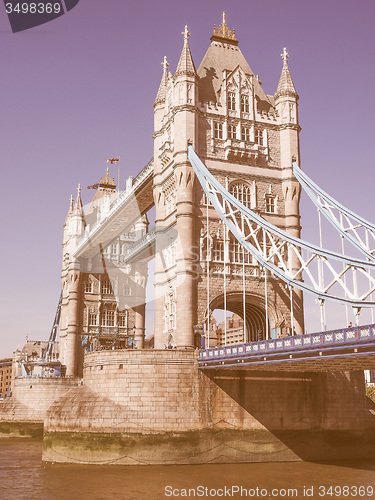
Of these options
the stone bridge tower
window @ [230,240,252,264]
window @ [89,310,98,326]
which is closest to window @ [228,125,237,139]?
the stone bridge tower

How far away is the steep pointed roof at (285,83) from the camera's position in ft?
147

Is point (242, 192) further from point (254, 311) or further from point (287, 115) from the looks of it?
point (254, 311)

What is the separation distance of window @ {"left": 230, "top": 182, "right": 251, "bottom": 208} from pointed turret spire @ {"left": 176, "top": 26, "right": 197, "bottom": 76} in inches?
340

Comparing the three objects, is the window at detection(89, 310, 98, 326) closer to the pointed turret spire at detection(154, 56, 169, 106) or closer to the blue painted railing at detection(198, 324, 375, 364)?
the pointed turret spire at detection(154, 56, 169, 106)

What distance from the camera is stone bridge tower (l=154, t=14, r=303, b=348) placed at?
130 ft

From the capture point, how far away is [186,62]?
4241 centimetres

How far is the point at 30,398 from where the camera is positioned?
59969 mm

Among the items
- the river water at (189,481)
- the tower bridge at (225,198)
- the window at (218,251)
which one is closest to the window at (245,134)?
the tower bridge at (225,198)

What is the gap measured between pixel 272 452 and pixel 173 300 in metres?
12.2

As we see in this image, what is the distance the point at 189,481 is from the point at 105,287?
47154mm

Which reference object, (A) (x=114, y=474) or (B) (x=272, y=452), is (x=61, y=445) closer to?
(A) (x=114, y=474)

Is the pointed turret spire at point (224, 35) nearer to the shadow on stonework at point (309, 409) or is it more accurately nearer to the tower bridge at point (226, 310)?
the tower bridge at point (226, 310)

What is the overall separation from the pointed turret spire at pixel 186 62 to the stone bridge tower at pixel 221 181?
73 mm

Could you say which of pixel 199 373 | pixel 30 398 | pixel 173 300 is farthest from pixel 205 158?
pixel 30 398
